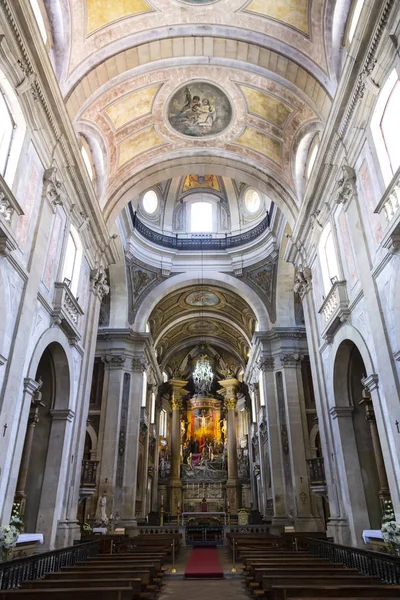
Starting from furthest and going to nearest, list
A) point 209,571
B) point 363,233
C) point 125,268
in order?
point 125,268
point 209,571
point 363,233

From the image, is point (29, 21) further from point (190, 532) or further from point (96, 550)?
point (190, 532)

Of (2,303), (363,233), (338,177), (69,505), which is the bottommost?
(69,505)

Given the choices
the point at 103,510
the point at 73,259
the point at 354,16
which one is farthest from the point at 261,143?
the point at 103,510

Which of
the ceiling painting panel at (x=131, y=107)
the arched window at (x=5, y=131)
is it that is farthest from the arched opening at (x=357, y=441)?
the ceiling painting panel at (x=131, y=107)

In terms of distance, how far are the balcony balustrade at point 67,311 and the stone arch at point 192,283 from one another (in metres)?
9.84

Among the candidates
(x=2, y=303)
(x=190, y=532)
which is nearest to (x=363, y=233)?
(x=2, y=303)

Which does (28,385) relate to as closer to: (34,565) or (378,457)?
(34,565)

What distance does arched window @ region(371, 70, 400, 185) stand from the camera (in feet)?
26.0

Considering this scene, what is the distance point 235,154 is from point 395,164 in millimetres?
7913

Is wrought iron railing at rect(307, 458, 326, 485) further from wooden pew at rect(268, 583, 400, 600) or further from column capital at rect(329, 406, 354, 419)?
wooden pew at rect(268, 583, 400, 600)

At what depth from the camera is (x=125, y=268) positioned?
20.9m

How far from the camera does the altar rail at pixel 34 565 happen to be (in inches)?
237

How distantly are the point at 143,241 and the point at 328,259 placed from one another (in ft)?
37.7

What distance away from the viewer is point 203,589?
8414 millimetres
